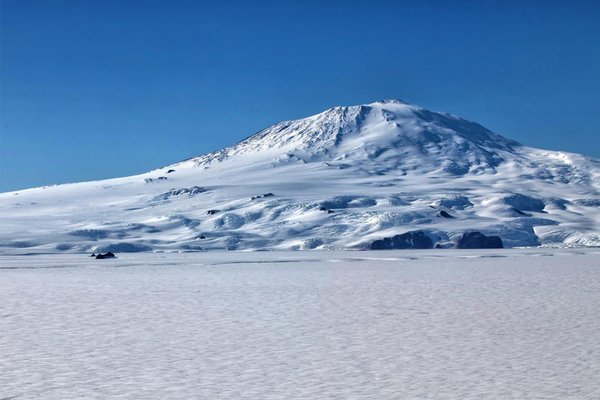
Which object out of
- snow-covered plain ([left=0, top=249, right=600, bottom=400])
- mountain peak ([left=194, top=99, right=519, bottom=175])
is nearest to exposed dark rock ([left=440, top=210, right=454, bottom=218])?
mountain peak ([left=194, top=99, right=519, bottom=175])

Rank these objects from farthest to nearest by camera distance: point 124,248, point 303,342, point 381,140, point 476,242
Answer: point 381,140 < point 124,248 < point 476,242 < point 303,342

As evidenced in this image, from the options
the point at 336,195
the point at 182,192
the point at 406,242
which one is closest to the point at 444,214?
the point at 406,242

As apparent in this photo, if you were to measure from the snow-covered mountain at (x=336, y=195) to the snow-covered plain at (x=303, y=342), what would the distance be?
58051 millimetres

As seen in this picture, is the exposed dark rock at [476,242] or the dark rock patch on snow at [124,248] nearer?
the dark rock patch on snow at [124,248]

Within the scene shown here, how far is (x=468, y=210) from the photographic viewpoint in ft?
336

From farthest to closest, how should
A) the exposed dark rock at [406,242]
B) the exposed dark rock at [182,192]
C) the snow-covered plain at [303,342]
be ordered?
the exposed dark rock at [182,192]
the exposed dark rock at [406,242]
the snow-covered plain at [303,342]

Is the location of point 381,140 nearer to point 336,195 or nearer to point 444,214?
point 336,195

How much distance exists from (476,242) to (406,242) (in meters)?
6.58

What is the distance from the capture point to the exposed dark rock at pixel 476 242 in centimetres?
7644

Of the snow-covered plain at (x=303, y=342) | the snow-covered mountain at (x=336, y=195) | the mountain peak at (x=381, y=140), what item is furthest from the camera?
the mountain peak at (x=381, y=140)

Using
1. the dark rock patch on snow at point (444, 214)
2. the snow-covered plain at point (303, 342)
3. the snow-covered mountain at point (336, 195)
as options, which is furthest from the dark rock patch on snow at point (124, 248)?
the snow-covered plain at point (303, 342)

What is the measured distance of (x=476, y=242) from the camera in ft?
251

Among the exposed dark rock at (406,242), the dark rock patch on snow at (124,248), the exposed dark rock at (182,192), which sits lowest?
the exposed dark rock at (406,242)

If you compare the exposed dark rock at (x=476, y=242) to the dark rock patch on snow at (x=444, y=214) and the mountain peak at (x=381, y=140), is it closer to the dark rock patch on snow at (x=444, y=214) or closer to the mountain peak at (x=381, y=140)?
the dark rock patch on snow at (x=444, y=214)
